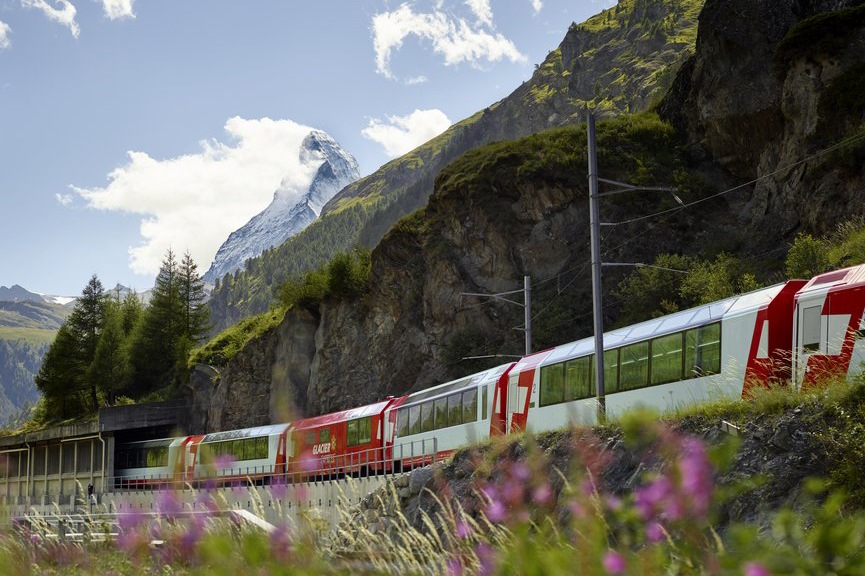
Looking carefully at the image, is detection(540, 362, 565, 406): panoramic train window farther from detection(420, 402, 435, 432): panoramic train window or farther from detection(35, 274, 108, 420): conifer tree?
detection(35, 274, 108, 420): conifer tree

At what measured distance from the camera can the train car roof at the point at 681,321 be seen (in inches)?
A: 768

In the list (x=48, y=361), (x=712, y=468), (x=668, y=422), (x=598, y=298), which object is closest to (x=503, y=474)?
(x=668, y=422)

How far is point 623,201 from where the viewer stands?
49.2 meters

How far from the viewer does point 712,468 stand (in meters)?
3.52

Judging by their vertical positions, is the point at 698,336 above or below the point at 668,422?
above

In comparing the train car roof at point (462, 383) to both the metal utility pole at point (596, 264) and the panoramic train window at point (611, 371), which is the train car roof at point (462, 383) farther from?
the metal utility pole at point (596, 264)

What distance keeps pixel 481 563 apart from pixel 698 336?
54.9 ft

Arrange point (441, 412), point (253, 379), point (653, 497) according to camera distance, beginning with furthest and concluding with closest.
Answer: point (253, 379) < point (441, 412) < point (653, 497)

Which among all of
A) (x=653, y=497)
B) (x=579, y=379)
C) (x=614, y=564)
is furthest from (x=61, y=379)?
(x=614, y=564)

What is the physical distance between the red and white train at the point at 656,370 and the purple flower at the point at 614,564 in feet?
7.69

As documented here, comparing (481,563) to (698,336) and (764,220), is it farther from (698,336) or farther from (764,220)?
(764,220)

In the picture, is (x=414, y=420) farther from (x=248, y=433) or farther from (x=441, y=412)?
(x=248, y=433)

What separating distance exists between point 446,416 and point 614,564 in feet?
91.0

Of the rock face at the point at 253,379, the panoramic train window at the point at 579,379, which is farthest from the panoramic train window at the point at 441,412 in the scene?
the rock face at the point at 253,379
